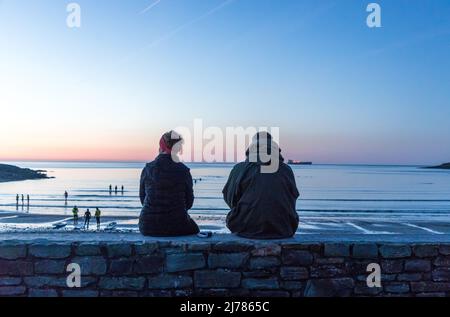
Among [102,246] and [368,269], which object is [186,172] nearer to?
[102,246]

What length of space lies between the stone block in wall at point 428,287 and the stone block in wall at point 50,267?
343cm

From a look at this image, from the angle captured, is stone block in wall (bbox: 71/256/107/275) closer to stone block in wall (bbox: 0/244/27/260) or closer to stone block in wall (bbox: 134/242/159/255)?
stone block in wall (bbox: 134/242/159/255)

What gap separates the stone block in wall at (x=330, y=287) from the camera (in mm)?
3893

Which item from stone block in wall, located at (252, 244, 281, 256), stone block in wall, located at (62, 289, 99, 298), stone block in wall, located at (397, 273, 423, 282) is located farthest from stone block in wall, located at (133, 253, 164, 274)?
stone block in wall, located at (397, 273, 423, 282)

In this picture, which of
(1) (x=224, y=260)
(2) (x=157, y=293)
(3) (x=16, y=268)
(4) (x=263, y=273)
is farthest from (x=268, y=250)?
(3) (x=16, y=268)

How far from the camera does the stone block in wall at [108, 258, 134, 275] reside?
3.82m

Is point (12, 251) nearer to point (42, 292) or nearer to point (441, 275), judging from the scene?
point (42, 292)

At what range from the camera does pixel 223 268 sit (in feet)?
12.7

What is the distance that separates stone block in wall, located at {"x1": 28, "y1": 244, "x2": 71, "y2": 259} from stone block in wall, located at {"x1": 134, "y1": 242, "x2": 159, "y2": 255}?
657 mm

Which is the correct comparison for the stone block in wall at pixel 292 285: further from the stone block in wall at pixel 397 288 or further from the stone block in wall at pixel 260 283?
the stone block in wall at pixel 397 288

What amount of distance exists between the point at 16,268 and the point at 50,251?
0.35 meters

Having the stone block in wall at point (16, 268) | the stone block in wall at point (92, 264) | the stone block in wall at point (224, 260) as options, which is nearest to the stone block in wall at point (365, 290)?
the stone block in wall at point (224, 260)
